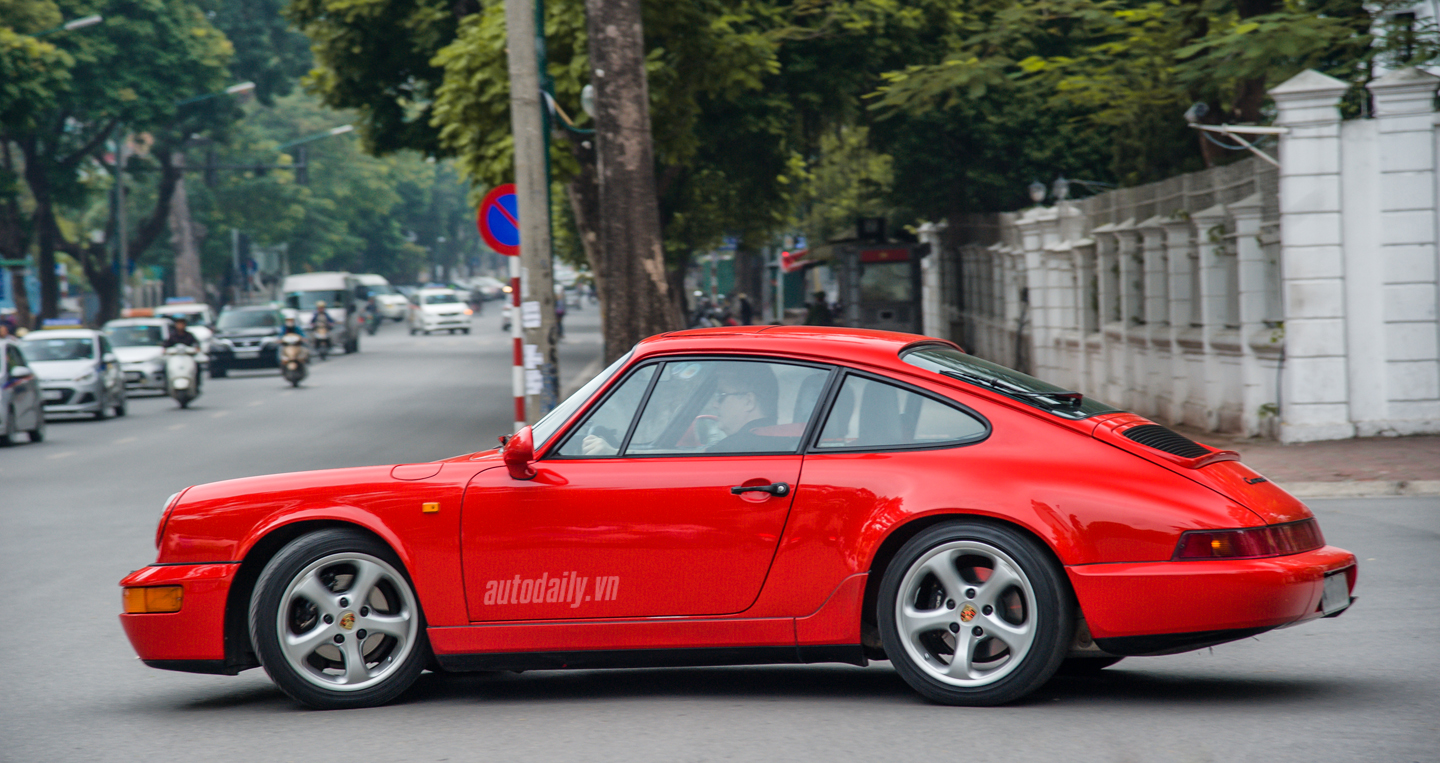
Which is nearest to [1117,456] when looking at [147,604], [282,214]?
[147,604]

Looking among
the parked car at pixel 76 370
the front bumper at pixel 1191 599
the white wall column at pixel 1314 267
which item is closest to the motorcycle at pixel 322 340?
the parked car at pixel 76 370

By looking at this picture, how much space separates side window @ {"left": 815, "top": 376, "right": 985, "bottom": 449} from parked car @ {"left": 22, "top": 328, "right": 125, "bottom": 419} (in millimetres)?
22229

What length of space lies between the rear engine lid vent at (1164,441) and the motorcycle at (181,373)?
2443 centimetres

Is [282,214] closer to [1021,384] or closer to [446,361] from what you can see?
[446,361]

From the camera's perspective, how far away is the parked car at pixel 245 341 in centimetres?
3931

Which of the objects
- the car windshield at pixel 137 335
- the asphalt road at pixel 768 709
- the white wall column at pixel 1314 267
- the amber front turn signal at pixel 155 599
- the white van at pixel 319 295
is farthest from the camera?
the white van at pixel 319 295

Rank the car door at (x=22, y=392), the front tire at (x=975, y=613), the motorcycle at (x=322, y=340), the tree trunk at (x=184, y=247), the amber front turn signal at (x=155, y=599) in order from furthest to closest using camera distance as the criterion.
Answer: the tree trunk at (x=184, y=247)
the motorcycle at (x=322, y=340)
the car door at (x=22, y=392)
the amber front turn signal at (x=155, y=599)
the front tire at (x=975, y=613)

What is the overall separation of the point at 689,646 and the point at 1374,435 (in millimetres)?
11345

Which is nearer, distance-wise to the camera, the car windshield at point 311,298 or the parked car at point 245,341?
the parked car at point 245,341

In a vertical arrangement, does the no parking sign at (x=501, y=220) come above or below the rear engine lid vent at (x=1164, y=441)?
above

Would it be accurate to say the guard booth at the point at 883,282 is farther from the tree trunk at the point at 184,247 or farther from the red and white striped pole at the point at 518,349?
the tree trunk at the point at 184,247

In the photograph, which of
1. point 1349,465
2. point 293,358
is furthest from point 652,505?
point 293,358

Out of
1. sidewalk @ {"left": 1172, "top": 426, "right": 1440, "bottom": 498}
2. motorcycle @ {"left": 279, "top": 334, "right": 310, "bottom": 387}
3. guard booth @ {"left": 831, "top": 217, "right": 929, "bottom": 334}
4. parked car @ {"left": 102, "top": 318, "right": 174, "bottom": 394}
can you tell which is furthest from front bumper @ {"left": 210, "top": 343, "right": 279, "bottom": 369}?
sidewalk @ {"left": 1172, "top": 426, "right": 1440, "bottom": 498}

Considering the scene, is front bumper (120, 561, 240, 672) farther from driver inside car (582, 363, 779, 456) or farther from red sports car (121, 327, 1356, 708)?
driver inside car (582, 363, 779, 456)
